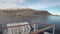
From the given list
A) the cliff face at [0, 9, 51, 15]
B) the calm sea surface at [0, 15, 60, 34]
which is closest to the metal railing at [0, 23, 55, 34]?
the calm sea surface at [0, 15, 60, 34]

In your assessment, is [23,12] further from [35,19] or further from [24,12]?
[35,19]

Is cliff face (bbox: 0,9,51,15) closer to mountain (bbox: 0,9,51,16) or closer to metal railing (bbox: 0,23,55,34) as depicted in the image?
mountain (bbox: 0,9,51,16)

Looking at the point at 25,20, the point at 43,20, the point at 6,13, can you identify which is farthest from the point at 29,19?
the point at 6,13

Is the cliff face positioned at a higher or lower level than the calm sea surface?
higher

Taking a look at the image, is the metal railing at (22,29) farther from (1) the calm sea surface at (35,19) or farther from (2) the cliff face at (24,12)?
(2) the cliff face at (24,12)

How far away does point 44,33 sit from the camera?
254cm

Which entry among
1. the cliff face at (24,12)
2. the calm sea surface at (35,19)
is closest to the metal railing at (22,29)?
the calm sea surface at (35,19)

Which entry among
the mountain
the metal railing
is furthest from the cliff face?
the metal railing

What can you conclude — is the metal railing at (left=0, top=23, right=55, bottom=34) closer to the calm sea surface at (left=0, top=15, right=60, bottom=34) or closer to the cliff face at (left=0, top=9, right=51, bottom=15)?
the calm sea surface at (left=0, top=15, right=60, bottom=34)

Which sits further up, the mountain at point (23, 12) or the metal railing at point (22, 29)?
the mountain at point (23, 12)

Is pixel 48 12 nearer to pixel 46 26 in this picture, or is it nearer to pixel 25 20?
pixel 46 26

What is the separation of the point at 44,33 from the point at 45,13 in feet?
1.09

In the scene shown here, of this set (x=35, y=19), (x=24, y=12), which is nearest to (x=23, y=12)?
(x=24, y=12)

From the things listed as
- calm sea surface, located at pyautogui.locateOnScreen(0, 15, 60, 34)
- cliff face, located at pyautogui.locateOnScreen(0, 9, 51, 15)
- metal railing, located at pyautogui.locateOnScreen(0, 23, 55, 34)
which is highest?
cliff face, located at pyautogui.locateOnScreen(0, 9, 51, 15)
